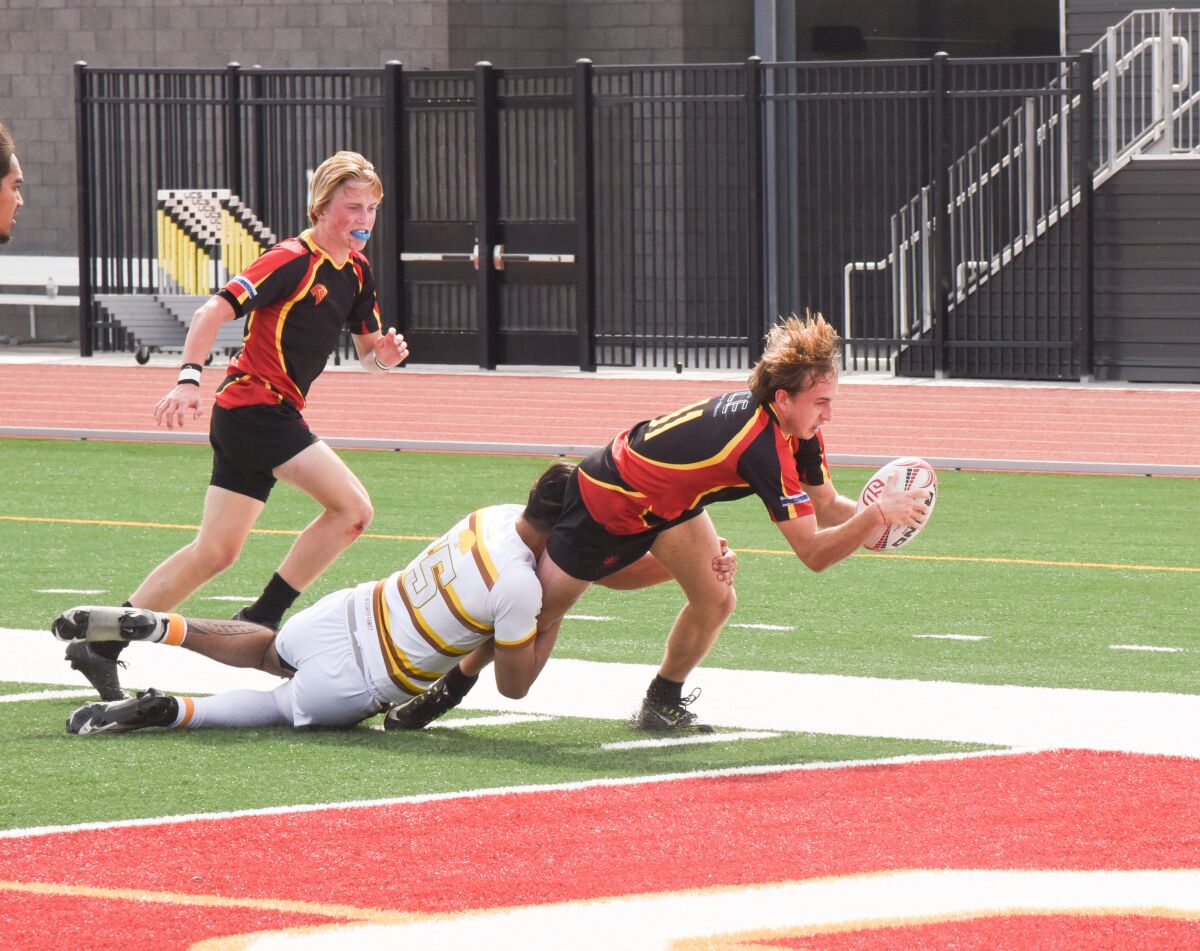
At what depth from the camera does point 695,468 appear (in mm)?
7586

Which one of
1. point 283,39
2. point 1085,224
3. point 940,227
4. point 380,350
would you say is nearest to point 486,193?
point 940,227

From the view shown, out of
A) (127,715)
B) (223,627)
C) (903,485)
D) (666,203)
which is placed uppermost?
(666,203)

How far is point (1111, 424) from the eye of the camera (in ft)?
65.8

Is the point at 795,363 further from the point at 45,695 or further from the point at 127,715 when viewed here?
the point at 45,695

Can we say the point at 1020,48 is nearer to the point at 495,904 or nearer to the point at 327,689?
the point at 327,689

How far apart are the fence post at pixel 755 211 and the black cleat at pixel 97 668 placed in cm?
1741

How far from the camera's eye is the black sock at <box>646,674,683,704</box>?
8008 mm

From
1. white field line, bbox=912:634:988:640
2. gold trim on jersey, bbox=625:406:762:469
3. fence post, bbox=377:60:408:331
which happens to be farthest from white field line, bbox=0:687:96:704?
fence post, bbox=377:60:408:331

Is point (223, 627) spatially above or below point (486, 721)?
above

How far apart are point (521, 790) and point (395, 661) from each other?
92cm

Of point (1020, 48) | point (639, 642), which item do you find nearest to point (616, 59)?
point (1020, 48)

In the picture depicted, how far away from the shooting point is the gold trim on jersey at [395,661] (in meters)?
7.82

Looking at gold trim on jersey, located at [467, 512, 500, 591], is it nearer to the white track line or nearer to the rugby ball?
the rugby ball

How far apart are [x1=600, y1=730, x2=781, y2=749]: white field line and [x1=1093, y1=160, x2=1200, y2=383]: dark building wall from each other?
16200 mm
